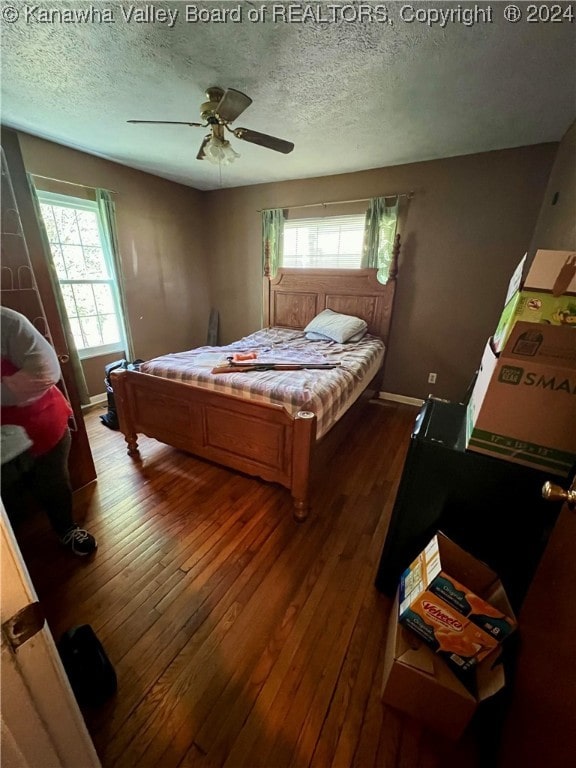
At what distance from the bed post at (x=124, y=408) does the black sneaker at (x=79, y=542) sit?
85 centimetres

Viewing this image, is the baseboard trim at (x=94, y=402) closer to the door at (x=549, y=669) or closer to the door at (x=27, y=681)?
the door at (x=27, y=681)

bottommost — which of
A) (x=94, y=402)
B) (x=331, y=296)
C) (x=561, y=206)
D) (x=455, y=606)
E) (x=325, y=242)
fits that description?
(x=94, y=402)

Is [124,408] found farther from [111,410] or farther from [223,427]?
[223,427]

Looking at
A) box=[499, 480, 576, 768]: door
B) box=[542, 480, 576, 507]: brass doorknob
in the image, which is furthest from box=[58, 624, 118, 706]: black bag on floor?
box=[542, 480, 576, 507]: brass doorknob

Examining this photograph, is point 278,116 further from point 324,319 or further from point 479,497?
point 479,497

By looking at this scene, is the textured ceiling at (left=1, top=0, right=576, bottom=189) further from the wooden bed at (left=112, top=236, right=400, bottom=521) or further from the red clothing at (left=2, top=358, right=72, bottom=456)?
the red clothing at (left=2, top=358, right=72, bottom=456)

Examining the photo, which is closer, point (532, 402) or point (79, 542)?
point (532, 402)

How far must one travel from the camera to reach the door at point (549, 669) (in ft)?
1.99

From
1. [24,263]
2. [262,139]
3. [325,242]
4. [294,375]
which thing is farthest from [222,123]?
[325,242]

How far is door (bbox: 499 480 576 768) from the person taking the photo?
0.61 m

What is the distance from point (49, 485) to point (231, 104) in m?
2.38

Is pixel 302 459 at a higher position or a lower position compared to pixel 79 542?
higher

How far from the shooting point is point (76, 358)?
2.97m

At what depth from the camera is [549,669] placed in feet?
2.28
